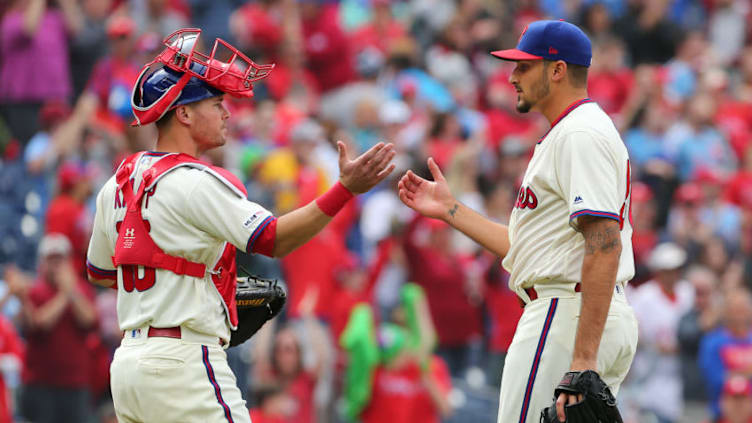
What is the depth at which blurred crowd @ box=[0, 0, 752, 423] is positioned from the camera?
9727 mm

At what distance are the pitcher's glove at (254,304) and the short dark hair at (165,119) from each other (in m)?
0.79

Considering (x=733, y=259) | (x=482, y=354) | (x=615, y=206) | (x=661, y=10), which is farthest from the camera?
(x=661, y=10)

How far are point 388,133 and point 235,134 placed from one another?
1.63 m

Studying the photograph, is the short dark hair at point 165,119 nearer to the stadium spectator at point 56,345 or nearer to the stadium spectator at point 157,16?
the stadium spectator at point 56,345

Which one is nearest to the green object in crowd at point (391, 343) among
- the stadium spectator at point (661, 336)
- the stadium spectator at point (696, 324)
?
the stadium spectator at point (661, 336)

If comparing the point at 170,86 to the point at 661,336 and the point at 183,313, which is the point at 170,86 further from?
the point at 661,336

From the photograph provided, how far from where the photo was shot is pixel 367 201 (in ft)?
38.4

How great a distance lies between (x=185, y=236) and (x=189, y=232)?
0.08ft

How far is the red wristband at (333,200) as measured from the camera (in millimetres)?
4883

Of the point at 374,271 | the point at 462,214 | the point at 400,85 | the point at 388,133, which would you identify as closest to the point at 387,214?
the point at 374,271

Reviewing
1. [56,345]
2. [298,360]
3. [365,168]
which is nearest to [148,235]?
[365,168]

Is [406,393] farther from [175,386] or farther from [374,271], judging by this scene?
[175,386]

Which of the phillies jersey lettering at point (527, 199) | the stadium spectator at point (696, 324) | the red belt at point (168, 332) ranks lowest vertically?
the red belt at point (168, 332)

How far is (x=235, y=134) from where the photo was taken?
1184 centimetres
